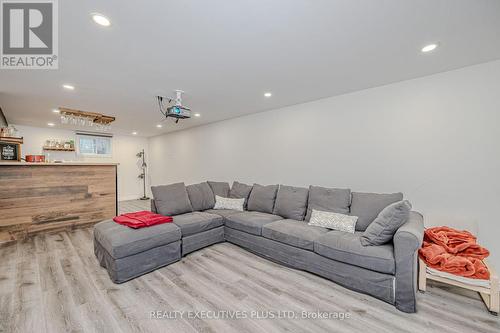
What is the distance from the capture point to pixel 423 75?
278 centimetres

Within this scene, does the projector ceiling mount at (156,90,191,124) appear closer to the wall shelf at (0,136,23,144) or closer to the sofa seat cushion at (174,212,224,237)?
the sofa seat cushion at (174,212,224,237)

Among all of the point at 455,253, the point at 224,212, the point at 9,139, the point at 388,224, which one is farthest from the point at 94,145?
the point at 455,253

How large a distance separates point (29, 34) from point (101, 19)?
88 centimetres

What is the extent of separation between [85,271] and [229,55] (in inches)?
122

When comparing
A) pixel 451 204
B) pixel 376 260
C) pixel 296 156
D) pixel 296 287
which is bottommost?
pixel 296 287

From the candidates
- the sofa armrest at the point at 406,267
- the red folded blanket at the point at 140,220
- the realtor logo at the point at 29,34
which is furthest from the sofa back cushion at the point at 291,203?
the realtor logo at the point at 29,34

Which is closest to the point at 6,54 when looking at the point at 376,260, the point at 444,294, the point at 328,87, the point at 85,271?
the point at 85,271

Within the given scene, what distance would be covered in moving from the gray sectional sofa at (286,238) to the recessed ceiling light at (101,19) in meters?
2.15

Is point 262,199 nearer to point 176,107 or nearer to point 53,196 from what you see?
point 176,107

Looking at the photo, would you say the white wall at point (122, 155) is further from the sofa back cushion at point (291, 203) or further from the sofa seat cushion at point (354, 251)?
the sofa seat cushion at point (354, 251)

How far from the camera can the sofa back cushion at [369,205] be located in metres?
2.66

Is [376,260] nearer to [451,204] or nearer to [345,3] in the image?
[451,204]

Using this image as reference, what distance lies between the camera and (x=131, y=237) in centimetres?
250

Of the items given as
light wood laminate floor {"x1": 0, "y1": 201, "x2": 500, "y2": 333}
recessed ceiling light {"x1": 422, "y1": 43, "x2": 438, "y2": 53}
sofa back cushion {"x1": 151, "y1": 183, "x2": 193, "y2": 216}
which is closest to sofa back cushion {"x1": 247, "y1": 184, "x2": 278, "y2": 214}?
light wood laminate floor {"x1": 0, "y1": 201, "x2": 500, "y2": 333}
